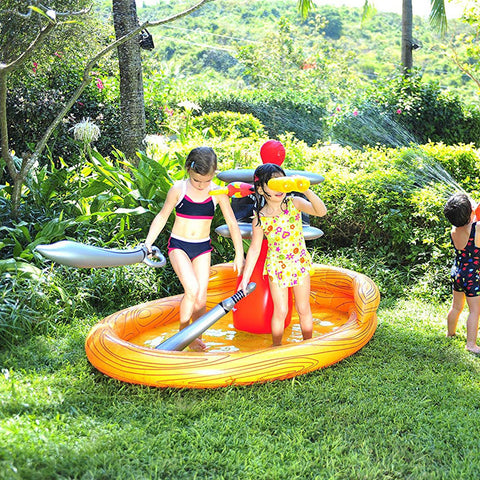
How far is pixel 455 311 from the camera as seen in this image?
3719 mm

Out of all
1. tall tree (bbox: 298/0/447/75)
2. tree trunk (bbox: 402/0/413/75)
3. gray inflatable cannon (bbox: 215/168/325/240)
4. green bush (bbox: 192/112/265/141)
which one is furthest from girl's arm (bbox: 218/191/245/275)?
tree trunk (bbox: 402/0/413/75)

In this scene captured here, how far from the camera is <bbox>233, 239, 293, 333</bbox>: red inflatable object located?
3.81 meters

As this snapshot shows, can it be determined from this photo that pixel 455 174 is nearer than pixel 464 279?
No

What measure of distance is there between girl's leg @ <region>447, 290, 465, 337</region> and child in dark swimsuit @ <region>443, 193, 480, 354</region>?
0.15ft

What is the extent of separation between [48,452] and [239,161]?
176 inches

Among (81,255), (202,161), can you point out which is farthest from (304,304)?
(81,255)

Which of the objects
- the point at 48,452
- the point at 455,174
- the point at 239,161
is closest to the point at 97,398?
the point at 48,452

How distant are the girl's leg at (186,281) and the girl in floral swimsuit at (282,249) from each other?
29 cm

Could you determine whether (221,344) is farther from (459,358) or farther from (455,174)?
(455,174)

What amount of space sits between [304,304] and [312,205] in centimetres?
63

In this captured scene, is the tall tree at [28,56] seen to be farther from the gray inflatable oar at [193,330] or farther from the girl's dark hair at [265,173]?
the gray inflatable oar at [193,330]

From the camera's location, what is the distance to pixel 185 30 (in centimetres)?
3553

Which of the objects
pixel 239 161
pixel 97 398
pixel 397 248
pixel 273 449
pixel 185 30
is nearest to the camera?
pixel 273 449

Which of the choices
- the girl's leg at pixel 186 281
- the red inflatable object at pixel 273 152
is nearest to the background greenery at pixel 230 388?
the girl's leg at pixel 186 281
